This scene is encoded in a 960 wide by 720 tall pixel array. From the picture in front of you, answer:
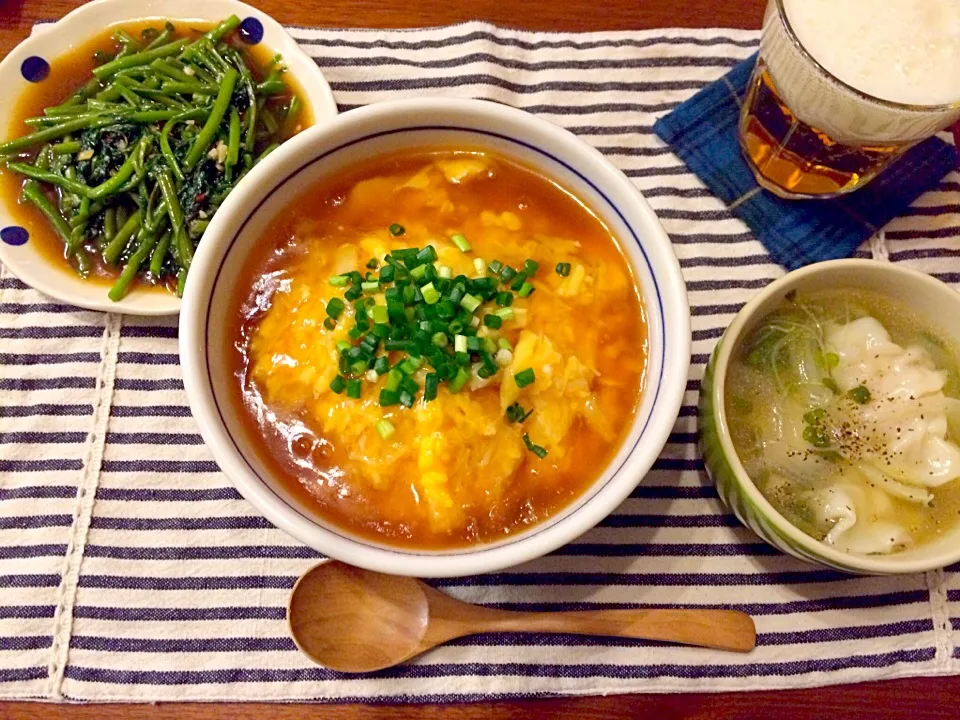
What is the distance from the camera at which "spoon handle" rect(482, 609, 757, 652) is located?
1675mm

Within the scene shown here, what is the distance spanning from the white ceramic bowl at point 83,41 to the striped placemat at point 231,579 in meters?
0.08

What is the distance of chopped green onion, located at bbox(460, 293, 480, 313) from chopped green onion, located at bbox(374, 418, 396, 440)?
0.28 metres

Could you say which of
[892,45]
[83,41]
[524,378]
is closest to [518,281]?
[524,378]

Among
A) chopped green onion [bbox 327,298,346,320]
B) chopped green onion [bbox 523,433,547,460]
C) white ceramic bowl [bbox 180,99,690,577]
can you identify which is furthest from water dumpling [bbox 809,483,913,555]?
chopped green onion [bbox 327,298,346,320]

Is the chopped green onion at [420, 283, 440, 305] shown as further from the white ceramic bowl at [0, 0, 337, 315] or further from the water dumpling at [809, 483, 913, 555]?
the water dumpling at [809, 483, 913, 555]

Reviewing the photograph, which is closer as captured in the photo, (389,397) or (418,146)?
(389,397)

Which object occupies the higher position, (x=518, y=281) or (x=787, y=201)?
(x=787, y=201)

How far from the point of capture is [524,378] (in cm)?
141

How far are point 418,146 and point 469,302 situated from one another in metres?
0.43

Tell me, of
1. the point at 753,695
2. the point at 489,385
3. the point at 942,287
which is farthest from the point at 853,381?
the point at 489,385

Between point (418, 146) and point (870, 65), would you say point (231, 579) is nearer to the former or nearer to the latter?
point (418, 146)

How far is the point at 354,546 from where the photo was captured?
1309 millimetres

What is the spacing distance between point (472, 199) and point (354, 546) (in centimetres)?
81

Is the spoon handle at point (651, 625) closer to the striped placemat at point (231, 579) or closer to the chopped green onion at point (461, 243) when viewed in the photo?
the striped placemat at point (231, 579)
